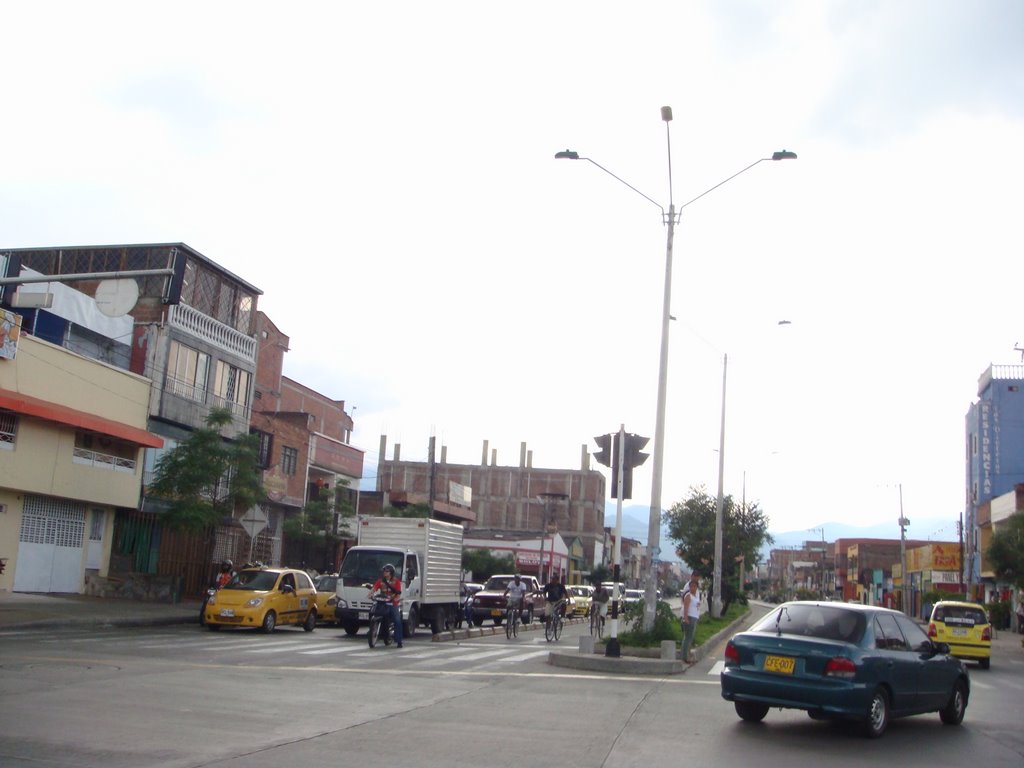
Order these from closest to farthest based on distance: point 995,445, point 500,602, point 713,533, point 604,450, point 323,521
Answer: point 604,450, point 500,602, point 323,521, point 713,533, point 995,445

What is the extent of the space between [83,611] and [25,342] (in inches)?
313

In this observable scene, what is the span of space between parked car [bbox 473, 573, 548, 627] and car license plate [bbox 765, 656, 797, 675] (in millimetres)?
21833

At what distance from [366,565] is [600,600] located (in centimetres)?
912

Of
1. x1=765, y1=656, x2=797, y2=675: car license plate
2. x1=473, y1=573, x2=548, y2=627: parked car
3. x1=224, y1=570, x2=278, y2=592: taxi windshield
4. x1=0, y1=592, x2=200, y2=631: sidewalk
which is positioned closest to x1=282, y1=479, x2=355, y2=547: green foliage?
x1=473, y1=573, x2=548, y2=627: parked car

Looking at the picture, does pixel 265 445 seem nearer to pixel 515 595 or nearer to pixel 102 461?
pixel 102 461

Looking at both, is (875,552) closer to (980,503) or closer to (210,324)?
(980,503)

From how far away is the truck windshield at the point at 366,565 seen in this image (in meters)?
25.4

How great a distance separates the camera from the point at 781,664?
11336 millimetres

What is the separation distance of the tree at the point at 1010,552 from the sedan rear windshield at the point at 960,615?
41.0ft

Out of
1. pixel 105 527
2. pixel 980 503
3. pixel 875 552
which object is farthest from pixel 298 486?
pixel 875 552

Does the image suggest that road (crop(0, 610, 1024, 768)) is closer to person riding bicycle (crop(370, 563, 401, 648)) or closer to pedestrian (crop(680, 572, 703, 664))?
pedestrian (crop(680, 572, 703, 664))

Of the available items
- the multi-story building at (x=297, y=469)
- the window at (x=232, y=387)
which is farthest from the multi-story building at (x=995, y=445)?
the window at (x=232, y=387)

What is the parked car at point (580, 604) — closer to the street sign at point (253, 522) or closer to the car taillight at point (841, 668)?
the street sign at point (253, 522)

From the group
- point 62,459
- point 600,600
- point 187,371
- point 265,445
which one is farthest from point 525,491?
point 62,459
